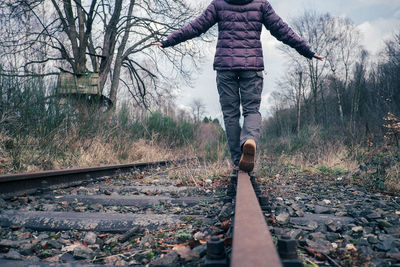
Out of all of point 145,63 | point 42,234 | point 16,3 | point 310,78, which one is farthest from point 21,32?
point 310,78

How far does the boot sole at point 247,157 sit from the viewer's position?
2912 millimetres

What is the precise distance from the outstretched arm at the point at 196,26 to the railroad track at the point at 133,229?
1832 mm

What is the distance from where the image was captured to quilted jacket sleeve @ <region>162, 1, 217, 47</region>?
3.57 metres

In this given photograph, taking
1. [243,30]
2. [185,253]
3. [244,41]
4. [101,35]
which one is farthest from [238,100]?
[101,35]

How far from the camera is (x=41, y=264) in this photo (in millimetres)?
1290

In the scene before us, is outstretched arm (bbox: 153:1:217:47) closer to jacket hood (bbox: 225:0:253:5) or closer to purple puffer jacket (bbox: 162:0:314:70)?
purple puffer jacket (bbox: 162:0:314:70)

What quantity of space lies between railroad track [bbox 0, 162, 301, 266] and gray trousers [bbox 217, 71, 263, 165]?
26.9 inches

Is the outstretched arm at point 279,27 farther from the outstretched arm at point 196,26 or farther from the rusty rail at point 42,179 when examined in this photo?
the rusty rail at point 42,179

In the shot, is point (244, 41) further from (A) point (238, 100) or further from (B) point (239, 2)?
(A) point (238, 100)

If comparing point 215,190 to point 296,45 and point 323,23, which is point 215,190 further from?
point 323,23

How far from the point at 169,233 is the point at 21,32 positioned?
13.1 meters

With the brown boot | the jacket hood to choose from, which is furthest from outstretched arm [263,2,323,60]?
the brown boot

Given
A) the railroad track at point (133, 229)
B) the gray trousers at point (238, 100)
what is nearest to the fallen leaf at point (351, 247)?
the railroad track at point (133, 229)

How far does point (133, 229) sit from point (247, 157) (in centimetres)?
152
